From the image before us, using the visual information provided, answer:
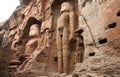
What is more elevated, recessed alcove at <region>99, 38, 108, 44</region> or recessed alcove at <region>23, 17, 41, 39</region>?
recessed alcove at <region>23, 17, 41, 39</region>

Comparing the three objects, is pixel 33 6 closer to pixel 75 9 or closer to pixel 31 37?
pixel 31 37

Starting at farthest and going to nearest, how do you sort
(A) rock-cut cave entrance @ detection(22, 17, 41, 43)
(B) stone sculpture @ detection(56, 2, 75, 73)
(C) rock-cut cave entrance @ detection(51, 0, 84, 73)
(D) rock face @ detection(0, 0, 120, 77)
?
(A) rock-cut cave entrance @ detection(22, 17, 41, 43)
(B) stone sculpture @ detection(56, 2, 75, 73)
(C) rock-cut cave entrance @ detection(51, 0, 84, 73)
(D) rock face @ detection(0, 0, 120, 77)

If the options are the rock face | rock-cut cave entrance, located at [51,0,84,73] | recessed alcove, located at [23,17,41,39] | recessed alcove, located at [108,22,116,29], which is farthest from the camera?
recessed alcove, located at [23,17,41,39]

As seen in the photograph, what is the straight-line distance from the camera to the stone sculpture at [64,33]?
1272 cm

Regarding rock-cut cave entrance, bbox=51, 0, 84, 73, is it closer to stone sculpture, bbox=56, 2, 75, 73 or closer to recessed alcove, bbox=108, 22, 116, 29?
stone sculpture, bbox=56, 2, 75, 73

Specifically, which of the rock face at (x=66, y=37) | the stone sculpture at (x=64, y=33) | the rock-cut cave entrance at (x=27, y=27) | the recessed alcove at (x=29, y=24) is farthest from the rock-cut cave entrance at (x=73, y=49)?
the rock-cut cave entrance at (x=27, y=27)

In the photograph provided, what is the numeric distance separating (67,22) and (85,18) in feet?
8.88

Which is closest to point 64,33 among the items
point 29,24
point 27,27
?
point 29,24

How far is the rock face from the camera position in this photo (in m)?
9.07

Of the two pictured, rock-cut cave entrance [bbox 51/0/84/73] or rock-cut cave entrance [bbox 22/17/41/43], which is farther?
rock-cut cave entrance [bbox 22/17/41/43]

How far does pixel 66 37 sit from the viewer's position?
12984 mm

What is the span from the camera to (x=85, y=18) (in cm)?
1090

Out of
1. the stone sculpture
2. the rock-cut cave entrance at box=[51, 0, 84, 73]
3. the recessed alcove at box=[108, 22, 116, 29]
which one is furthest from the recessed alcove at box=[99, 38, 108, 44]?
the stone sculpture

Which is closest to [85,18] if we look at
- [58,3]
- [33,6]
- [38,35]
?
[58,3]
